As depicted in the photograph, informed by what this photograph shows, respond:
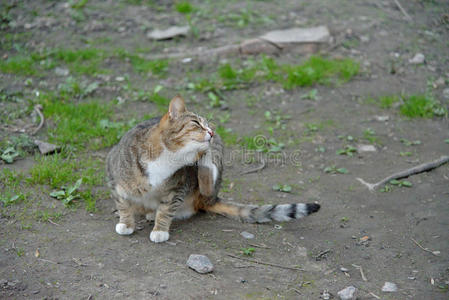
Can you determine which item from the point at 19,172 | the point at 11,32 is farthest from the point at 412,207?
the point at 11,32

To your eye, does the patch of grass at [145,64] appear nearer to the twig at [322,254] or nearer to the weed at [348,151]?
the weed at [348,151]

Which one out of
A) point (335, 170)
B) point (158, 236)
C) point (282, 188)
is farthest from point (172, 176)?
point (335, 170)

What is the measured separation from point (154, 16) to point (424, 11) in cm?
470

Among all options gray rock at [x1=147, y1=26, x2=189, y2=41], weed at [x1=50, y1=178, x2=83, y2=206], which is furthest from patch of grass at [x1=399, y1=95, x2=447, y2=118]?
weed at [x1=50, y1=178, x2=83, y2=206]

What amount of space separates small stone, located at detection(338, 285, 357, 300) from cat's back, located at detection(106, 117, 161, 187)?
176 centimetres

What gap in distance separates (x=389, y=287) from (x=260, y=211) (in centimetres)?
128

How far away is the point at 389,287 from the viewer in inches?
141

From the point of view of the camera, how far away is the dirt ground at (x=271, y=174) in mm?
3580

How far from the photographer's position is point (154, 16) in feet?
27.1

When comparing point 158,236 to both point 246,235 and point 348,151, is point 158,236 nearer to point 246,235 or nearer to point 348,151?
point 246,235

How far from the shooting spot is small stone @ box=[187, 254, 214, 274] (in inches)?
142

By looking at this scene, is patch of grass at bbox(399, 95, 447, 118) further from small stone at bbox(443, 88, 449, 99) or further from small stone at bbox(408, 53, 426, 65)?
small stone at bbox(408, 53, 426, 65)

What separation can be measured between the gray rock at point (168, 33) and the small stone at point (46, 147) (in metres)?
3.02

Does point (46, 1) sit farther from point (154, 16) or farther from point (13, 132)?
point (13, 132)
